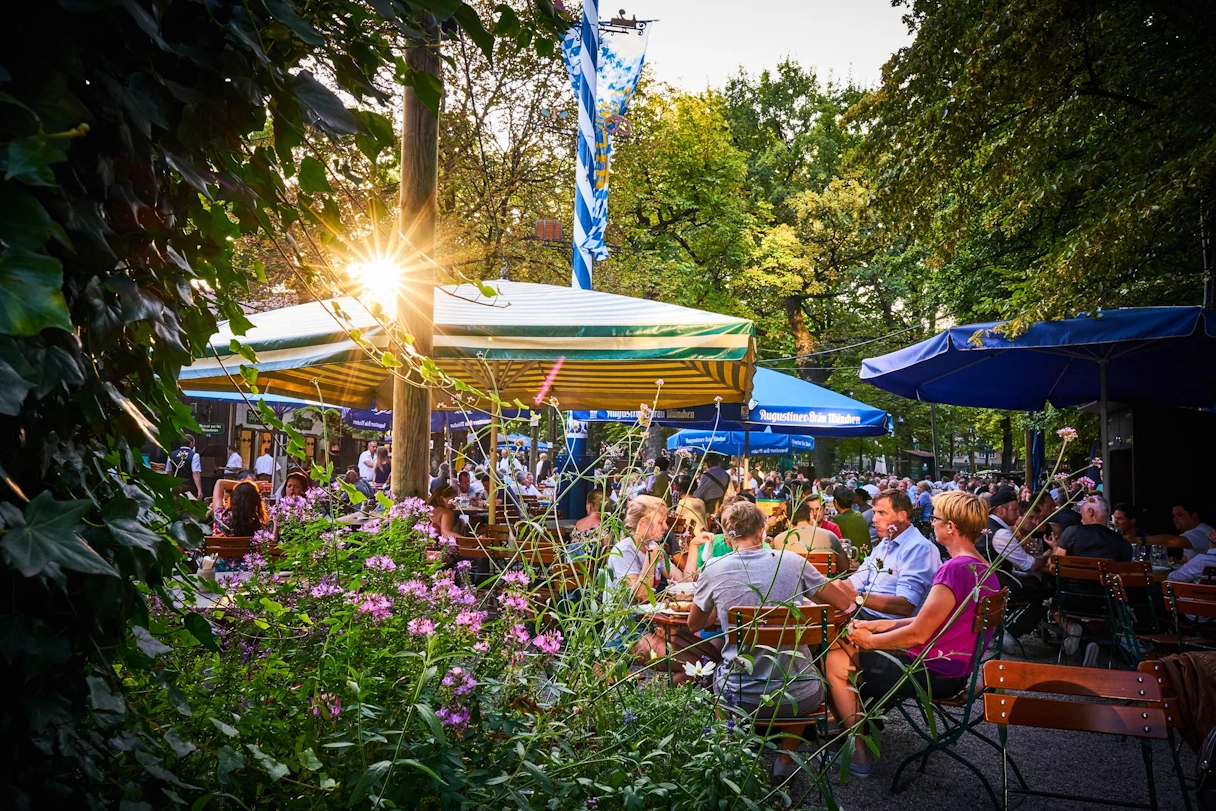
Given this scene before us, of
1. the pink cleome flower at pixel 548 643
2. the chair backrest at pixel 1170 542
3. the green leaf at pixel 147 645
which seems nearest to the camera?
the green leaf at pixel 147 645

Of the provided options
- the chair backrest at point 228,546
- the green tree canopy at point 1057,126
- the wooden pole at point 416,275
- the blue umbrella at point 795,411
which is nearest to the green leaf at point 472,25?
the wooden pole at point 416,275

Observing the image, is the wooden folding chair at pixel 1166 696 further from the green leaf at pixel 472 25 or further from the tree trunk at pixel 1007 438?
the tree trunk at pixel 1007 438

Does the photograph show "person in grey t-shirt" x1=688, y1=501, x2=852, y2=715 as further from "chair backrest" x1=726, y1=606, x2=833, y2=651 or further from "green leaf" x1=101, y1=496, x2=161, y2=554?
"green leaf" x1=101, y1=496, x2=161, y2=554

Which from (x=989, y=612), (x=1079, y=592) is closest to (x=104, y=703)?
(x=989, y=612)

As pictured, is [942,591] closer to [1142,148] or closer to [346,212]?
[1142,148]

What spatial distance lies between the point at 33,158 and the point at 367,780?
117 cm

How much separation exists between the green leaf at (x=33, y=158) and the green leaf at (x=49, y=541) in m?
0.34

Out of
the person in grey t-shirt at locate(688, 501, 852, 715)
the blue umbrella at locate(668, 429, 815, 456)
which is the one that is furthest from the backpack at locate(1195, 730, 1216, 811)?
the blue umbrella at locate(668, 429, 815, 456)

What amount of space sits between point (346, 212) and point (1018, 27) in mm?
7333

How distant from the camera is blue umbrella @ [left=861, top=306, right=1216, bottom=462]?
23.9 ft

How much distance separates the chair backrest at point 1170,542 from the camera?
827 centimetres

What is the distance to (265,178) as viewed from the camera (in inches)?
57.4

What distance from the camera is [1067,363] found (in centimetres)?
1008

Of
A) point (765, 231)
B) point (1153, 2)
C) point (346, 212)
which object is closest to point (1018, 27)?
point (1153, 2)
